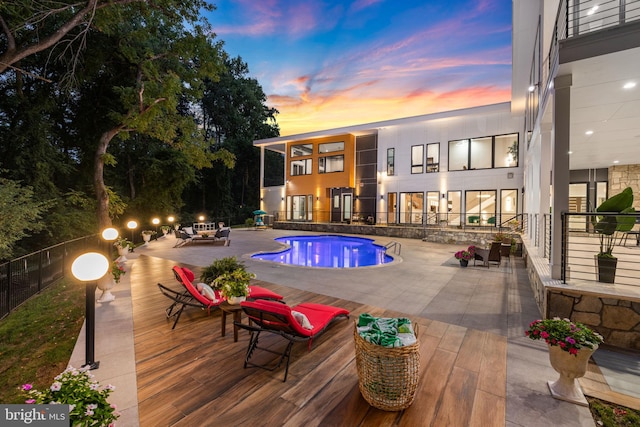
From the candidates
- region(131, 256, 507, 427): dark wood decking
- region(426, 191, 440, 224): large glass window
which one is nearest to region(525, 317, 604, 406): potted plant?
region(131, 256, 507, 427): dark wood decking

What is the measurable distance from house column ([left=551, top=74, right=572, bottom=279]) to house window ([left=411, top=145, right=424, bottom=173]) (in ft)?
45.7

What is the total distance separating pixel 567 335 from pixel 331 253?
10810 mm

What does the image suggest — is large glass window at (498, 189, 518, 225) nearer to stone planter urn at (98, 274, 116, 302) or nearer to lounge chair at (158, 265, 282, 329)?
lounge chair at (158, 265, 282, 329)

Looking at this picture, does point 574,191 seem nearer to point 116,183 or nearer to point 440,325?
point 440,325

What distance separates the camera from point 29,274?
703 cm

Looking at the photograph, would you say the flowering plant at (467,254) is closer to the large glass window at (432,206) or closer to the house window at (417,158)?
the large glass window at (432,206)

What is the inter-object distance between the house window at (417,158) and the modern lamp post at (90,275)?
18.4 metres

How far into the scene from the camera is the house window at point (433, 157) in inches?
705

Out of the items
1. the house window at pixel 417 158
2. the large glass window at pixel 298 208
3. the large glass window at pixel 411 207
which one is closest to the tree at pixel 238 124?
the large glass window at pixel 298 208

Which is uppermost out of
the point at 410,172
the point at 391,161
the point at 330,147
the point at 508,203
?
the point at 330,147

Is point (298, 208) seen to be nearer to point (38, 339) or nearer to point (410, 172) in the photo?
point (410, 172)

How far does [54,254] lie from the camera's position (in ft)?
27.4

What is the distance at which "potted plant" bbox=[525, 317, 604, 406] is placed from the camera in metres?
2.60

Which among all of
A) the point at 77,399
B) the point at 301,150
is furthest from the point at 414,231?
the point at 77,399
